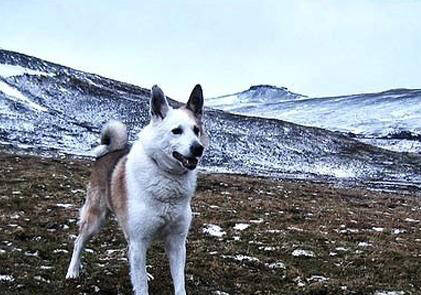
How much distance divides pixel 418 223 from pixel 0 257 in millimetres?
15084

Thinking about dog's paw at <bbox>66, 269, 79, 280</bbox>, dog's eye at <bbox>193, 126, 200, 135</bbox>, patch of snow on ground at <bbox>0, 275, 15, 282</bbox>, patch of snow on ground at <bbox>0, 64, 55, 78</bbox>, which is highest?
patch of snow on ground at <bbox>0, 64, 55, 78</bbox>

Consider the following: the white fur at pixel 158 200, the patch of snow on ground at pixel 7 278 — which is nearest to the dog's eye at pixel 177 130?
the white fur at pixel 158 200

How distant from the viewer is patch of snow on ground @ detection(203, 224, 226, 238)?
15.0m

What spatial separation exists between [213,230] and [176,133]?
7.53 metres

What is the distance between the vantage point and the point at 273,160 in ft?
207

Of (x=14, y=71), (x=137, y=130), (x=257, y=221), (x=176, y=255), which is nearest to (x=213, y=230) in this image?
(x=257, y=221)

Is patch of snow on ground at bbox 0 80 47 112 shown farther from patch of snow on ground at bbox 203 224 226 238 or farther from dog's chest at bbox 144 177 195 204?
dog's chest at bbox 144 177 195 204

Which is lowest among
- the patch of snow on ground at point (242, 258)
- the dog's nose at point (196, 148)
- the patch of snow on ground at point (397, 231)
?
the patch of snow on ground at point (397, 231)

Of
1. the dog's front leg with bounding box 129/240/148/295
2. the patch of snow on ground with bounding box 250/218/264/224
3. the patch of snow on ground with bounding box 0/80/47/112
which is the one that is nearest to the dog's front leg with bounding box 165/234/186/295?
the dog's front leg with bounding box 129/240/148/295

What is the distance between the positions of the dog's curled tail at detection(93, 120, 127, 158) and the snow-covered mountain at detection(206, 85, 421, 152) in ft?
281

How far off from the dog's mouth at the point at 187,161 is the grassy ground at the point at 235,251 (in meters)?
2.62

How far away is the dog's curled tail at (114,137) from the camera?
37.1 feet

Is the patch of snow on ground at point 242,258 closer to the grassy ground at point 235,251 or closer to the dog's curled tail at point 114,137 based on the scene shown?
the grassy ground at point 235,251

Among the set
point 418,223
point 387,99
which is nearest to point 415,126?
point 387,99
